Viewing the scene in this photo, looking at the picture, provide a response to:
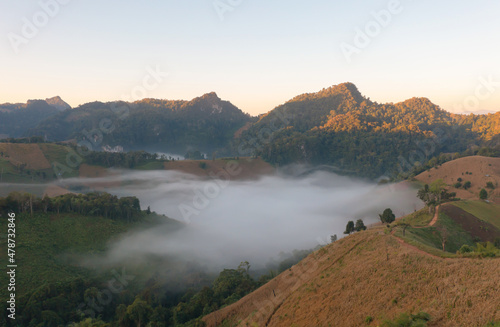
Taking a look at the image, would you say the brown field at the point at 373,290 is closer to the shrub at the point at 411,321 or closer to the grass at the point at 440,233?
the shrub at the point at 411,321

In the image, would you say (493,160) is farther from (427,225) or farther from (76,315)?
(76,315)

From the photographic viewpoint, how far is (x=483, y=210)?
61.2 m

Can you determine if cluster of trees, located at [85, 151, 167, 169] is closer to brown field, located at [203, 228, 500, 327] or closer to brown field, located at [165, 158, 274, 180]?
brown field, located at [165, 158, 274, 180]

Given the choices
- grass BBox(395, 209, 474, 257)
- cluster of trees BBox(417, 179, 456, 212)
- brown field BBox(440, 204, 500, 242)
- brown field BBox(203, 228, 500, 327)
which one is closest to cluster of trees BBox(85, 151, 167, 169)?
brown field BBox(203, 228, 500, 327)

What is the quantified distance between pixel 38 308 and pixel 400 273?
192ft

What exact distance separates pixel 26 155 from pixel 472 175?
688 ft

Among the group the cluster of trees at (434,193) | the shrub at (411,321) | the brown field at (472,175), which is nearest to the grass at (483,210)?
the cluster of trees at (434,193)

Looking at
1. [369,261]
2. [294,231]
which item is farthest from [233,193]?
[369,261]

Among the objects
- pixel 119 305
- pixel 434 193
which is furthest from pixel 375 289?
pixel 434 193

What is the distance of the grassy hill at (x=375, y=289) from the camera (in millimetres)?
17156

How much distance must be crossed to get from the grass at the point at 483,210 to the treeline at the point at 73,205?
308 ft

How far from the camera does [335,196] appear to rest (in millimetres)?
178250

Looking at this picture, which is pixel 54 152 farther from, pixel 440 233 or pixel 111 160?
pixel 440 233

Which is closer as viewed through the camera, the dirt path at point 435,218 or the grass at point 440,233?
the grass at point 440,233
